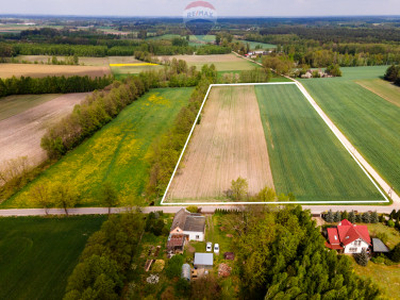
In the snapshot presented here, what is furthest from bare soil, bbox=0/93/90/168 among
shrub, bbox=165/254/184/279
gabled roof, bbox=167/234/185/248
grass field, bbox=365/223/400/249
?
grass field, bbox=365/223/400/249

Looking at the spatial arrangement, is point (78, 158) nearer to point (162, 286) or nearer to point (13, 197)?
point (13, 197)

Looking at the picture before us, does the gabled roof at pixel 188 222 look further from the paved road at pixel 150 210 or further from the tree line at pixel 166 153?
the tree line at pixel 166 153

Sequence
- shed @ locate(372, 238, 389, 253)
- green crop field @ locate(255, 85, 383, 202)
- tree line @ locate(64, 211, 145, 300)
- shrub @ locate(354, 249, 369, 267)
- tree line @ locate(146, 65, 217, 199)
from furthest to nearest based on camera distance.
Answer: tree line @ locate(146, 65, 217, 199) → green crop field @ locate(255, 85, 383, 202) → shed @ locate(372, 238, 389, 253) → shrub @ locate(354, 249, 369, 267) → tree line @ locate(64, 211, 145, 300)

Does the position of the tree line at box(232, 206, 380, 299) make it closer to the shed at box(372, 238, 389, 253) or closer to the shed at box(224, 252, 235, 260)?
the shed at box(224, 252, 235, 260)

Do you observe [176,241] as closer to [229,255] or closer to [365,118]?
[229,255]

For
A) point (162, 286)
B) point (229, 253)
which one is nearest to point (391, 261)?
point (229, 253)
